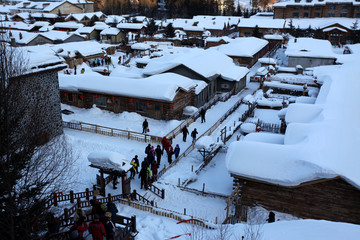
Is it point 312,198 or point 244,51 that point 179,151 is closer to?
point 312,198

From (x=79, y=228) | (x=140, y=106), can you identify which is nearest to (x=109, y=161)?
(x=79, y=228)

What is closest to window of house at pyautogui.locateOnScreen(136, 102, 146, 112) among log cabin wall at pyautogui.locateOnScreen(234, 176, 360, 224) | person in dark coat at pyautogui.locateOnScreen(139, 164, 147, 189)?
person in dark coat at pyautogui.locateOnScreen(139, 164, 147, 189)

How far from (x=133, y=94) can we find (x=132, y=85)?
108cm

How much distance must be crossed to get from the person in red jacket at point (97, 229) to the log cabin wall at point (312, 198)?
659 centimetres

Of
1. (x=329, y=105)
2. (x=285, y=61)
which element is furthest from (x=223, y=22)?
(x=329, y=105)

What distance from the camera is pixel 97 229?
32.2 feet

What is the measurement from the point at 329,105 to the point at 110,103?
15.5m

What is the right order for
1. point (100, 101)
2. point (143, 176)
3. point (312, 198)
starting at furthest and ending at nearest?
point (100, 101) → point (143, 176) → point (312, 198)

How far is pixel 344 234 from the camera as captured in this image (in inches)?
348

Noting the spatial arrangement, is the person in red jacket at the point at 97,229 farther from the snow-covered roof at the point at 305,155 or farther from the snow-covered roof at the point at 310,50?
the snow-covered roof at the point at 310,50

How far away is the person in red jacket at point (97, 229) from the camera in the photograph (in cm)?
978

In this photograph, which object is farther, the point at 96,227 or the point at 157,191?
the point at 157,191

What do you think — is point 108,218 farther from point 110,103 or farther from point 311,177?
Answer: point 110,103

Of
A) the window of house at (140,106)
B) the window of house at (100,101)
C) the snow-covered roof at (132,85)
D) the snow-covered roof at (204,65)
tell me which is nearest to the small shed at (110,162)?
the snow-covered roof at (132,85)
